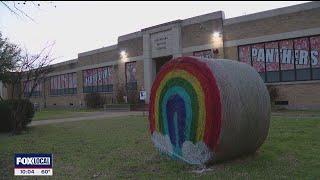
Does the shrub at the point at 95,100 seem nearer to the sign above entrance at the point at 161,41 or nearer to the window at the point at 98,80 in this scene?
the window at the point at 98,80

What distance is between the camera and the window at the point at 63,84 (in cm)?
5878

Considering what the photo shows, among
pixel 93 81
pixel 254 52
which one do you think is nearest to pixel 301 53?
pixel 254 52

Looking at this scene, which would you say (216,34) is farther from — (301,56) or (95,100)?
(95,100)

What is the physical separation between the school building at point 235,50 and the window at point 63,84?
4047mm

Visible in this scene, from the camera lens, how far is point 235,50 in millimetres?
34906

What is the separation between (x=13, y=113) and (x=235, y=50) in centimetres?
1918

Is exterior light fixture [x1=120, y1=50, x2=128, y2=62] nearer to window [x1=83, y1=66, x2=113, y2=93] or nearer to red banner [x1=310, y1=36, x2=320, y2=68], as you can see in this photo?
window [x1=83, y1=66, x2=113, y2=93]

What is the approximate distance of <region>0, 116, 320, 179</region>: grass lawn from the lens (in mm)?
9070

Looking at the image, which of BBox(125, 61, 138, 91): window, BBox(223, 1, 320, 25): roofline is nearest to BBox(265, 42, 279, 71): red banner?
BBox(223, 1, 320, 25): roofline

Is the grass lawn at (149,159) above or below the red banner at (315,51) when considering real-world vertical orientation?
below

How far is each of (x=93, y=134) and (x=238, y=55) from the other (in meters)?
19.8

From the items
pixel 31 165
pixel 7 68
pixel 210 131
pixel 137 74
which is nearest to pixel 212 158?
pixel 210 131

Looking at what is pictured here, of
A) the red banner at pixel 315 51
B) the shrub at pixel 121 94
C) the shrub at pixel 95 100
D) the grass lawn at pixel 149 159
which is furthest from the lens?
the shrub at pixel 95 100

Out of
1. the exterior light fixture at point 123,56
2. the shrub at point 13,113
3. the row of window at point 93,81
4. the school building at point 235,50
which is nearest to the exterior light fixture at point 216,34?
the school building at point 235,50
